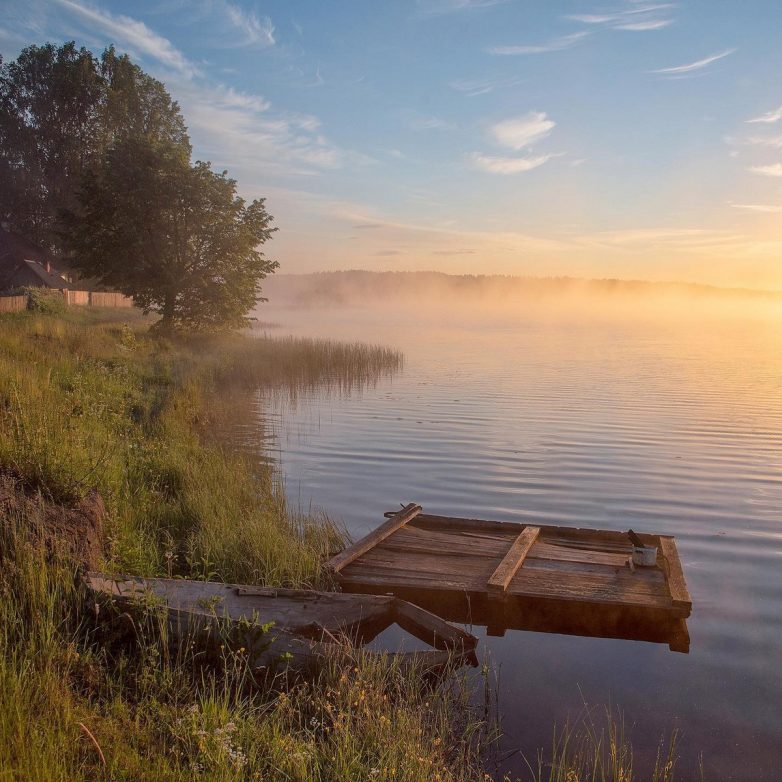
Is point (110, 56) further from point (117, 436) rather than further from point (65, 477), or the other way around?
point (65, 477)

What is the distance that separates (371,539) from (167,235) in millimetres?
27597

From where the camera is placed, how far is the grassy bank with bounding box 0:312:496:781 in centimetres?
384

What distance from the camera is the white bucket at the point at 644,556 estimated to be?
26.4ft

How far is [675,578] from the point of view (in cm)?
758

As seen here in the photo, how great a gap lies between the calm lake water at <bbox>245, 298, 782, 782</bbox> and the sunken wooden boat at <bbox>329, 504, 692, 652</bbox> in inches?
9.3

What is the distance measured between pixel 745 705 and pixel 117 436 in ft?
30.7

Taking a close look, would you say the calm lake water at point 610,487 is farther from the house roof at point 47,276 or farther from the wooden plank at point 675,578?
the house roof at point 47,276

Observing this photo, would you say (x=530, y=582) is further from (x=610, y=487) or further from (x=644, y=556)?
(x=610, y=487)

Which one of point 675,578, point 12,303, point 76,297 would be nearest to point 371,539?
point 675,578

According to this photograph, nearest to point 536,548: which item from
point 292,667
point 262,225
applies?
point 292,667

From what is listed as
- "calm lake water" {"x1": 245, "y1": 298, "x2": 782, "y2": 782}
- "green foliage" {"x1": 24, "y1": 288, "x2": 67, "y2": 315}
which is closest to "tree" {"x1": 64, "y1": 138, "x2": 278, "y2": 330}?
"green foliage" {"x1": 24, "y1": 288, "x2": 67, "y2": 315}

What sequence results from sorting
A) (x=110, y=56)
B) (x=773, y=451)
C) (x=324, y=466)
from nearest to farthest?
(x=324, y=466)
(x=773, y=451)
(x=110, y=56)

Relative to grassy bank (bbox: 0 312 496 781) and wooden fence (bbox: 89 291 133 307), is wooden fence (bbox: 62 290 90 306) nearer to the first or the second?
wooden fence (bbox: 89 291 133 307)

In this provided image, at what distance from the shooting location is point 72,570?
227 inches
